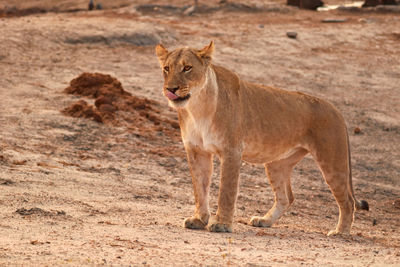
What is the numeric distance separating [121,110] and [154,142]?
1.08 metres

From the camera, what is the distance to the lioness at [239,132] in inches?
236

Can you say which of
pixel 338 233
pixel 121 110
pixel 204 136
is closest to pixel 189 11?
pixel 121 110

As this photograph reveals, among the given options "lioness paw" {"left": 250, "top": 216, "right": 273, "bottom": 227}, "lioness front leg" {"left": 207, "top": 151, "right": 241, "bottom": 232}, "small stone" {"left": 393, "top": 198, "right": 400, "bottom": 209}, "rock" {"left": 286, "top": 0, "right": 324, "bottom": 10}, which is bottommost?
"small stone" {"left": 393, "top": 198, "right": 400, "bottom": 209}

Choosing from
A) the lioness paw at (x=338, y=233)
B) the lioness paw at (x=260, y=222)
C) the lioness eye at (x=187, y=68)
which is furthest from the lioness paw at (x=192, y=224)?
the lioness paw at (x=338, y=233)

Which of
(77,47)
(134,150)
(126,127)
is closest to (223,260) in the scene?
(134,150)

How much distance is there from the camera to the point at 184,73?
5863 mm

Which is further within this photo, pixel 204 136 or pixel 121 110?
pixel 121 110

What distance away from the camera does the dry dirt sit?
5.21m

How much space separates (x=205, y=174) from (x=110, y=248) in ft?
5.75

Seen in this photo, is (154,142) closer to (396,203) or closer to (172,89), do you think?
(396,203)

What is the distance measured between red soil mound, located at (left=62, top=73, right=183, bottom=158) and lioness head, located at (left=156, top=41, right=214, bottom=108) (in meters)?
4.29

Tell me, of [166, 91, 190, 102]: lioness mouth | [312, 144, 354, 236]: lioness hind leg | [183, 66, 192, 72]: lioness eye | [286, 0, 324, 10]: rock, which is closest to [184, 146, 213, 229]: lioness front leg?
[166, 91, 190, 102]: lioness mouth

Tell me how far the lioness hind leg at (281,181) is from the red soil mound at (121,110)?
308 cm

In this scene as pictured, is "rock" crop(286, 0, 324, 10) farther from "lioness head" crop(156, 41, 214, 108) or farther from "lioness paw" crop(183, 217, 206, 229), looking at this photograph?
"lioness paw" crop(183, 217, 206, 229)
